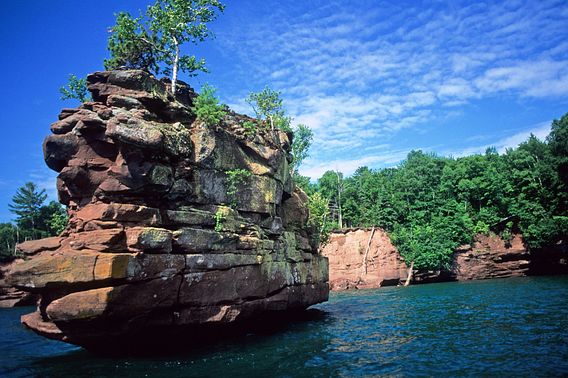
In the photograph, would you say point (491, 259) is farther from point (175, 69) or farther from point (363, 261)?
point (175, 69)

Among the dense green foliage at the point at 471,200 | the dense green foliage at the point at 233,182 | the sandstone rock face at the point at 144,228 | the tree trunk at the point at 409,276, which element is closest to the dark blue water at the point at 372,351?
the sandstone rock face at the point at 144,228

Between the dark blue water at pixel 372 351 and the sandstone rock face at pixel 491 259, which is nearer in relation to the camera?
the dark blue water at pixel 372 351

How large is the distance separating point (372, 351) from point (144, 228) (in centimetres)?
1078

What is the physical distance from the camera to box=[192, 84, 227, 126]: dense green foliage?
18.5m

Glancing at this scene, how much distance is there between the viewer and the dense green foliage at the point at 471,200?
43.5 m

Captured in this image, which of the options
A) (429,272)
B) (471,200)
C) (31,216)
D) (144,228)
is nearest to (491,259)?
(429,272)

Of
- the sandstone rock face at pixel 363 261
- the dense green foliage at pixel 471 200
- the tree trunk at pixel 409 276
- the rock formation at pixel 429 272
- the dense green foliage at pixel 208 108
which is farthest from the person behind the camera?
the sandstone rock face at pixel 363 261

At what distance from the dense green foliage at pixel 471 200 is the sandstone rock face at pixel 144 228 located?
122 feet

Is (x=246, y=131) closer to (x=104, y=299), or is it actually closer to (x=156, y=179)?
(x=156, y=179)

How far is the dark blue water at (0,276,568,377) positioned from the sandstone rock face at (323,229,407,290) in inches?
1162

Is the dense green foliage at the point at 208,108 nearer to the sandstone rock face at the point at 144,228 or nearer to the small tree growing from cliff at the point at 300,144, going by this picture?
the sandstone rock face at the point at 144,228

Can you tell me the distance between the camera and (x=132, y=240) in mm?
14281

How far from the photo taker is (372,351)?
14.6 meters

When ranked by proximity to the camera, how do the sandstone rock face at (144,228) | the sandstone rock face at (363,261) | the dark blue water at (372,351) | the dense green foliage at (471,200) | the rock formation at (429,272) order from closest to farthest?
the dark blue water at (372,351), the sandstone rock face at (144,228), the dense green foliage at (471,200), the rock formation at (429,272), the sandstone rock face at (363,261)
